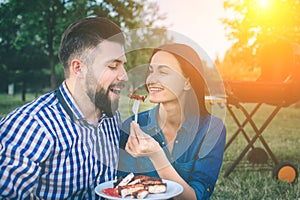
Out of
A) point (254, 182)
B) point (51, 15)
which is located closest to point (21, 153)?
point (254, 182)

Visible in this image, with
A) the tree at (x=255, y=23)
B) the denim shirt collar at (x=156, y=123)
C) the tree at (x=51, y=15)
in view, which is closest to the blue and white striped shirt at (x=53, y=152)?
the denim shirt collar at (x=156, y=123)

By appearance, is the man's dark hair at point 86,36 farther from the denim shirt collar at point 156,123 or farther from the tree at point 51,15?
the tree at point 51,15

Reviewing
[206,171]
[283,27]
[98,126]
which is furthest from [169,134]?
[283,27]

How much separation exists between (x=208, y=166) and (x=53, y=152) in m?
0.69

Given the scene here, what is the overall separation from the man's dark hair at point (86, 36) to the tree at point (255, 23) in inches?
350

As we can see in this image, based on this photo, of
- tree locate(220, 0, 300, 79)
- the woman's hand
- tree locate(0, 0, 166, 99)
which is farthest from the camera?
tree locate(220, 0, 300, 79)

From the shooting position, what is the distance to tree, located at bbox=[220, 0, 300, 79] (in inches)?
443

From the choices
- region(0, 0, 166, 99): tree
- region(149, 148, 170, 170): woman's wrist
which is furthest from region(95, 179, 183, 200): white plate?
region(0, 0, 166, 99): tree

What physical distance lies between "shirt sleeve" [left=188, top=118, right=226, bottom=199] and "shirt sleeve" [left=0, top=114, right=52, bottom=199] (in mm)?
660

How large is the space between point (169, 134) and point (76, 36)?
2.20ft

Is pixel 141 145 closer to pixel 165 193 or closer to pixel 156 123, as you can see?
pixel 165 193

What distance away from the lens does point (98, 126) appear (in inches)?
70.1

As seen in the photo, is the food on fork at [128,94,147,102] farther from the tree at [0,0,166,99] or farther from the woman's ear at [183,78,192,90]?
the tree at [0,0,166,99]

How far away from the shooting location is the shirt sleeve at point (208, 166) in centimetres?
187
